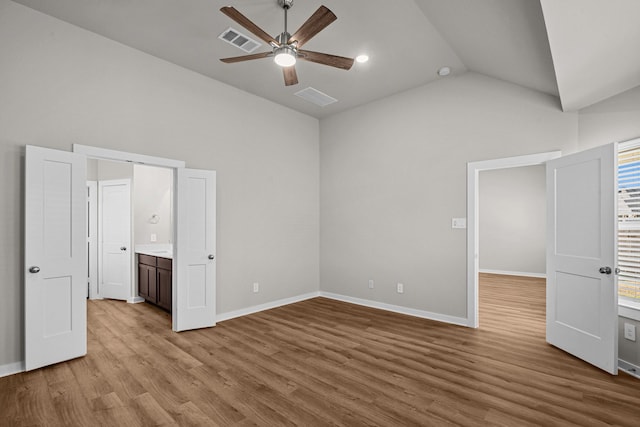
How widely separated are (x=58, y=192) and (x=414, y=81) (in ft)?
14.9

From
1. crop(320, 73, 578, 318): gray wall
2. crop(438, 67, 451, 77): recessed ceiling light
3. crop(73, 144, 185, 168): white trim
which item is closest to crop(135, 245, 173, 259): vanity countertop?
crop(73, 144, 185, 168): white trim

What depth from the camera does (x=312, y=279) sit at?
5922 millimetres

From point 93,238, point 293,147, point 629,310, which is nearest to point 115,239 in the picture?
point 93,238

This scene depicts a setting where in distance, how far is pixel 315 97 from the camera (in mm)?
5047

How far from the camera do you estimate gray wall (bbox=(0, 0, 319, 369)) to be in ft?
9.62

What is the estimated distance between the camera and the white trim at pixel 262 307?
4539 mm

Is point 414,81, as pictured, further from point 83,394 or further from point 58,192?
point 83,394

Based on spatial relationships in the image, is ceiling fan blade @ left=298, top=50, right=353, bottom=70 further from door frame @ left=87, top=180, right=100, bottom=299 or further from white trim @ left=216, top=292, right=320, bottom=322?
door frame @ left=87, top=180, right=100, bottom=299

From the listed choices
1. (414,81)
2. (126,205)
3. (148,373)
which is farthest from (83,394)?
(414,81)

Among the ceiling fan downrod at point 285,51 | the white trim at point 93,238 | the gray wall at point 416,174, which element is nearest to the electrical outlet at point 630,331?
the gray wall at point 416,174

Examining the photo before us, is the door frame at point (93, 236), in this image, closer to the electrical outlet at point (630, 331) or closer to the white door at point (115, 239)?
the white door at point (115, 239)

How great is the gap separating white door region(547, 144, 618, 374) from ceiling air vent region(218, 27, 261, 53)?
3669mm

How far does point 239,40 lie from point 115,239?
4.24 metres

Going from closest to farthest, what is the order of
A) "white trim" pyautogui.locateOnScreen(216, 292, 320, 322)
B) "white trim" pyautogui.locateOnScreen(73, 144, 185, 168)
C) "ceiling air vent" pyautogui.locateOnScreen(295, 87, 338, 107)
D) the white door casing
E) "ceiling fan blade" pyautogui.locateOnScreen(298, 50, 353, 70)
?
1. "ceiling fan blade" pyautogui.locateOnScreen(298, 50, 353, 70)
2. "white trim" pyautogui.locateOnScreen(73, 144, 185, 168)
3. "white trim" pyautogui.locateOnScreen(216, 292, 320, 322)
4. "ceiling air vent" pyautogui.locateOnScreen(295, 87, 338, 107)
5. the white door casing
